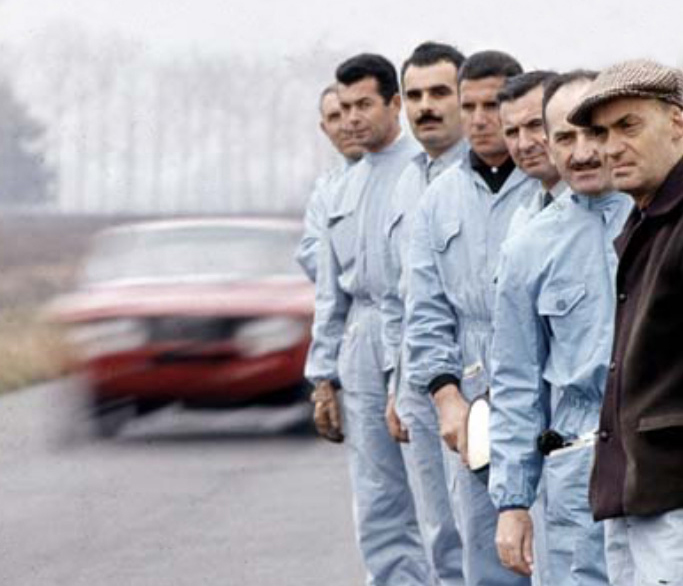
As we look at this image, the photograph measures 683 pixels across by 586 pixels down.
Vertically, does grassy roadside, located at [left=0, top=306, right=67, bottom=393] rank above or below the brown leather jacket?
below

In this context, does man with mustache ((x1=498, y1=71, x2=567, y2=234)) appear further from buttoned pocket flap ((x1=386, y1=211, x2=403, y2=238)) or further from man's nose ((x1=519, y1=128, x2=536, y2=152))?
buttoned pocket flap ((x1=386, y1=211, x2=403, y2=238))

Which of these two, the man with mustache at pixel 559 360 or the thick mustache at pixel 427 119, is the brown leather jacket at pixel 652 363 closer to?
the man with mustache at pixel 559 360

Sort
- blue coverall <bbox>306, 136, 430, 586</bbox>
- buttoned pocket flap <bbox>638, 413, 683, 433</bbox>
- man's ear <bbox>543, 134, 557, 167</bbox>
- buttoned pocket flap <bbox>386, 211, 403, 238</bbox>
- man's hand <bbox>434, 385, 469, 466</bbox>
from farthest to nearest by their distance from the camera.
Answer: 1. blue coverall <bbox>306, 136, 430, 586</bbox>
2. buttoned pocket flap <bbox>386, 211, 403, 238</bbox>
3. man's hand <bbox>434, 385, 469, 466</bbox>
4. man's ear <bbox>543, 134, 557, 167</bbox>
5. buttoned pocket flap <bbox>638, 413, 683, 433</bbox>

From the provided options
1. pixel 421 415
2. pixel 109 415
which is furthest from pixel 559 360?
pixel 109 415

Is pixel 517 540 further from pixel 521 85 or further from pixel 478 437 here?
pixel 521 85

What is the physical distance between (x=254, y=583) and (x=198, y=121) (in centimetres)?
708

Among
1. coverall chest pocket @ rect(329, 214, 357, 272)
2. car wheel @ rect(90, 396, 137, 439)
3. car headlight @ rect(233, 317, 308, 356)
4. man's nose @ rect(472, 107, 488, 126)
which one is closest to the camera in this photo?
man's nose @ rect(472, 107, 488, 126)

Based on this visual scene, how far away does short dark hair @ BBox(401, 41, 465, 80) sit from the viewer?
9008 millimetres

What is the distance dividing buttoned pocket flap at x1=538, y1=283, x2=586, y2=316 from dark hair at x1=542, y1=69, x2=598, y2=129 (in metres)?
0.41

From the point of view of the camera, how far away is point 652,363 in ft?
17.0

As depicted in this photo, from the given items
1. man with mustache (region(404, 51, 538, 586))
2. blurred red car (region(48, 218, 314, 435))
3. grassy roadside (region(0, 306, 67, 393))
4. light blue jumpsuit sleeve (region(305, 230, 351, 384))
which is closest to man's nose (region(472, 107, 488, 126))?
man with mustache (region(404, 51, 538, 586))

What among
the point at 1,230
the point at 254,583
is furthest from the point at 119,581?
the point at 1,230

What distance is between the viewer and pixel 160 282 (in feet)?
52.8

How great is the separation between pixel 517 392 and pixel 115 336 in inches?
374
